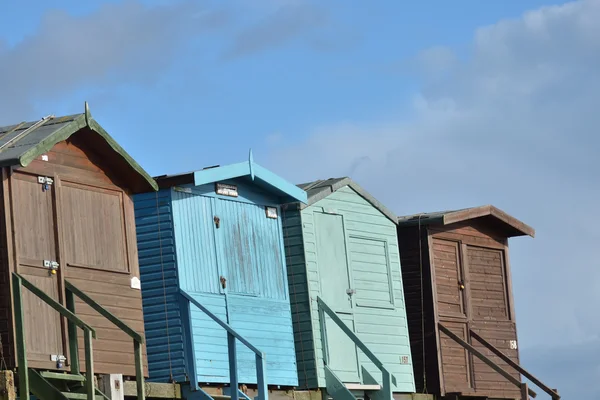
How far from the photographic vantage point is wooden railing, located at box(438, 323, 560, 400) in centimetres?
2431

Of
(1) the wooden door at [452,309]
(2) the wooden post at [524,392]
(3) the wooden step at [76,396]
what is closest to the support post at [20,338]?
(3) the wooden step at [76,396]

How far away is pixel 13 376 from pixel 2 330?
0.58 m

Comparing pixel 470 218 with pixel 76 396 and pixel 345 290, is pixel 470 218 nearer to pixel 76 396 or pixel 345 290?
pixel 345 290

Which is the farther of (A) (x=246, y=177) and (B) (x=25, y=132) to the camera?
(A) (x=246, y=177)

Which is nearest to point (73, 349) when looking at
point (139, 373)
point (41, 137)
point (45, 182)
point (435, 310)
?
point (139, 373)

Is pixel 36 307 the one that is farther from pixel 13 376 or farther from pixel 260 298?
pixel 260 298

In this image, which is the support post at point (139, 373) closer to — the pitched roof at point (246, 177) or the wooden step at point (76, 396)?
the wooden step at point (76, 396)

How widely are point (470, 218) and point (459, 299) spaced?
4.98ft

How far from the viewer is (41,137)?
16.5 metres

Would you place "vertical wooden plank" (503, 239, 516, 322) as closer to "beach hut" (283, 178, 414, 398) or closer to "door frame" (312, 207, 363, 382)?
"beach hut" (283, 178, 414, 398)

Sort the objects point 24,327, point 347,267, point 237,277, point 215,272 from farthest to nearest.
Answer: point 347,267, point 237,277, point 215,272, point 24,327

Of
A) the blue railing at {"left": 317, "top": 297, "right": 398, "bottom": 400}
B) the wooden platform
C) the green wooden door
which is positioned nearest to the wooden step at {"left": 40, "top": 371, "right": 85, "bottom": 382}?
the wooden platform

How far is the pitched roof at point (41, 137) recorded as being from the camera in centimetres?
1600

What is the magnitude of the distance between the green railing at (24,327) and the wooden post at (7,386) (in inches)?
3.6
